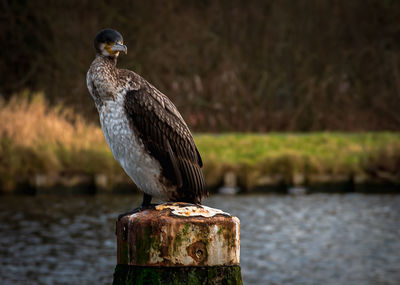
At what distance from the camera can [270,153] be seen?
14461 millimetres

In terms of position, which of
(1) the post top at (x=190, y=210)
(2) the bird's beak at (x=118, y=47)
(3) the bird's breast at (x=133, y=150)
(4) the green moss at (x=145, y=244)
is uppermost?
(2) the bird's beak at (x=118, y=47)

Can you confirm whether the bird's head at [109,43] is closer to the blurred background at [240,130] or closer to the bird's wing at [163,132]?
the bird's wing at [163,132]

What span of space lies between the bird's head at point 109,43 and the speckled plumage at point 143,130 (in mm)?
68

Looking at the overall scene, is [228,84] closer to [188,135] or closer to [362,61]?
[362,61]

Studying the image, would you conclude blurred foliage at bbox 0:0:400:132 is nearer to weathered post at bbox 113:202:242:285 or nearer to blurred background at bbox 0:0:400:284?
blurred background at bbox 0:0:400:284

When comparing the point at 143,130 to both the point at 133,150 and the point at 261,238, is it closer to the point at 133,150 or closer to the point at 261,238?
the point at 133,150

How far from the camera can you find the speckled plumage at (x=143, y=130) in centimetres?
361

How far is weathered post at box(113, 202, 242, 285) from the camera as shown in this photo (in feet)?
8.77

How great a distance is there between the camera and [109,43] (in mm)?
3715

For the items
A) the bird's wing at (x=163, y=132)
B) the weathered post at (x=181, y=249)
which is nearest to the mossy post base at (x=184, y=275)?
the weathered post at (x=181, y=249)

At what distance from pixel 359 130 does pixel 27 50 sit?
893 centimetres

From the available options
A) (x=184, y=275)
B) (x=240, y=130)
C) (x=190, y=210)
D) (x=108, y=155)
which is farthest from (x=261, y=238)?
(x=240, y=130)

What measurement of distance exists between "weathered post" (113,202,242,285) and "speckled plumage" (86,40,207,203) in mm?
834

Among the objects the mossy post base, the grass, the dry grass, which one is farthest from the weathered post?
the dry grass
